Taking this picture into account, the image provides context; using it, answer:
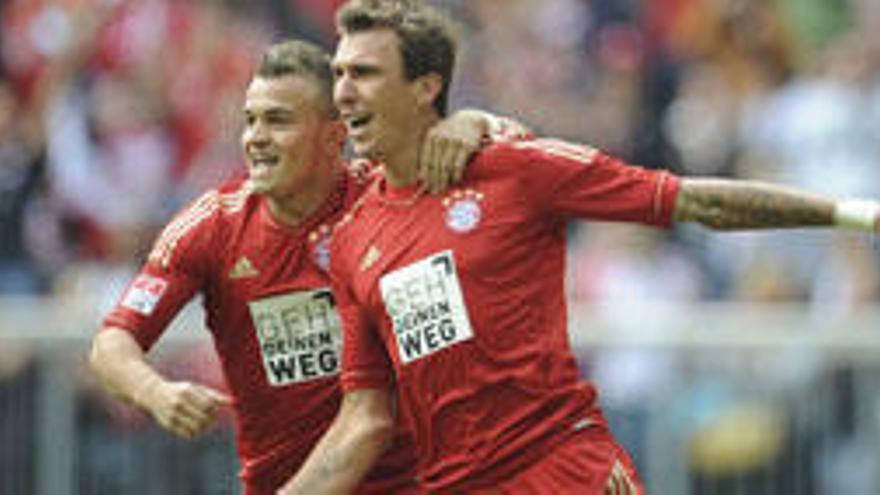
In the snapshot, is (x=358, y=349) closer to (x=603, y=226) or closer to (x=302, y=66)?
(x=302, y=66)

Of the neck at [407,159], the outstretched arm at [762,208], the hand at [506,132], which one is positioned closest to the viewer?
the outstretched arm at [762,208]

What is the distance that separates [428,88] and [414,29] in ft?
0.71

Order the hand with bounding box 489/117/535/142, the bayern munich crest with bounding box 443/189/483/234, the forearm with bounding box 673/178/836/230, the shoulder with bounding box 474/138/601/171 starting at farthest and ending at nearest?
1. the hand with bounding box 489/117/535/142
2. the bayern munich crest with bounding box 443/189/483/234
3. the shoulder with bounding box 474/138/601/171
4. the forearm with bounding box 673/178/836/230

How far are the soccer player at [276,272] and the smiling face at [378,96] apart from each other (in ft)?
2.00

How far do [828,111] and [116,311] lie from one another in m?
6.23

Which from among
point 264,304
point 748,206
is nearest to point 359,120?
point 264,304

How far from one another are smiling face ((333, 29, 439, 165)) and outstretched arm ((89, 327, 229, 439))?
1060 mm

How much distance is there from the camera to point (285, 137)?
897 centimetres

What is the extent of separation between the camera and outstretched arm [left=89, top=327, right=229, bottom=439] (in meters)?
8.10

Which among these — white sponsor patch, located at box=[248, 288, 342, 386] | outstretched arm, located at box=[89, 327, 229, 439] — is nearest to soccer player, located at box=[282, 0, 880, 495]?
white sponsor patch, located at box=[248, 288, 342, 386]

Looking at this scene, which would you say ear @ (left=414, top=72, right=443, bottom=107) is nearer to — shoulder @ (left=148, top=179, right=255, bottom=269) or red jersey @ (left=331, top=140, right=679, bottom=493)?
red jersey @ (left=331, top=140, right=679, bottom=493)

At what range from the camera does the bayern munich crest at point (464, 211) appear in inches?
321

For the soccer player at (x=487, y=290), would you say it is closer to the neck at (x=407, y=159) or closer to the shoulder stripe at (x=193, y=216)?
the neck at (x=407, y=159)

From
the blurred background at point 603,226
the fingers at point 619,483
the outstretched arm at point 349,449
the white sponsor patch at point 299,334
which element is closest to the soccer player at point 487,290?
the fingers at point 619,483
